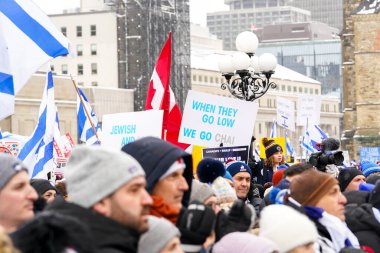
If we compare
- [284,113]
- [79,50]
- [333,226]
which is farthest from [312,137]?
[79,50]

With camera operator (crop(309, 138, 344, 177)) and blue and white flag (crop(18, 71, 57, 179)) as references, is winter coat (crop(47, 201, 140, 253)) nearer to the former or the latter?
camera operator (crop(309, 138, 344, 177))

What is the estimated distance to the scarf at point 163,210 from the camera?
242 inches

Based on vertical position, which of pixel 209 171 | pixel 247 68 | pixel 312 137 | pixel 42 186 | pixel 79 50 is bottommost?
pixel 312 137

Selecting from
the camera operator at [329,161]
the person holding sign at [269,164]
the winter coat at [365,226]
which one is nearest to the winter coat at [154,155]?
the winter coat at [365,226]

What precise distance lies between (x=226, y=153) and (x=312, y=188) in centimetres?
449

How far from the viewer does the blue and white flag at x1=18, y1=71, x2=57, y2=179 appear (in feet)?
43.7

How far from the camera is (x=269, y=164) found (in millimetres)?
14414

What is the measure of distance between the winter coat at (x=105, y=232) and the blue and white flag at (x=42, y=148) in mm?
7726

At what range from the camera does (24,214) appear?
19.0 feet

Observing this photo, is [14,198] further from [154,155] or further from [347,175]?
[347,175]

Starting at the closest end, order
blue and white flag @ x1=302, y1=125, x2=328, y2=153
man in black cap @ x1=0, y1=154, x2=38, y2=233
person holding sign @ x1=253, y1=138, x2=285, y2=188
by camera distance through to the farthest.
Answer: man in black cap @ x1=0, y1=154, x2=38, y2=233, person holding sign @ x1=253, y1=138, x2=285, y2=188, blue and white flag @ x1=302, y1=125, x2=328, y2=153

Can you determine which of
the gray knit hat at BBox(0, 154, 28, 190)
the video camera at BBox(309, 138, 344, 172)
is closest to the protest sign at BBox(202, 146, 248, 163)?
the video camera at BBox(309, 138, 344, 172)

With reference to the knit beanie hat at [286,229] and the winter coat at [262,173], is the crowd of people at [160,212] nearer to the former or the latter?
the knit beanie hat at [286,229]

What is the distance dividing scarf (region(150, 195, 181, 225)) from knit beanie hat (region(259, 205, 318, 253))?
1.46ft
